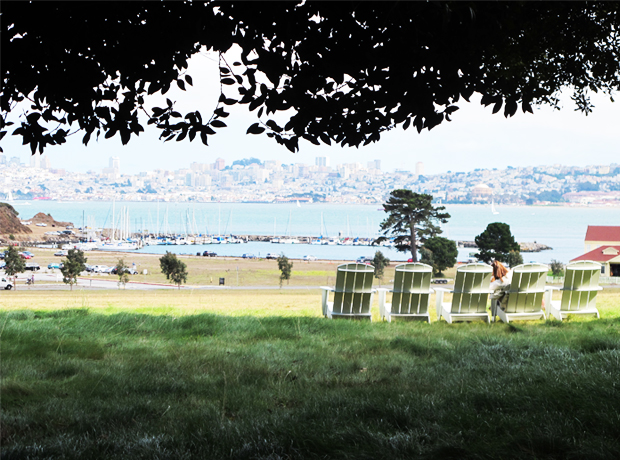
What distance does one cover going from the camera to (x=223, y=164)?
19300 cm

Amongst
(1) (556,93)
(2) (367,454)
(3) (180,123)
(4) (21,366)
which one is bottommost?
(4) (21,366)

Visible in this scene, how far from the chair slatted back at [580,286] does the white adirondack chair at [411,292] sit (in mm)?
1859

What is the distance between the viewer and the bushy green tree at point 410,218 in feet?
179

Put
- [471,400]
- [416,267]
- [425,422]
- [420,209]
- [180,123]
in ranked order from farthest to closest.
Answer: [420,209], [416,267], [180,123], [471,400], [425,422]

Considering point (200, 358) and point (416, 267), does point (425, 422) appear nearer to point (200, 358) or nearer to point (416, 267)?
point (200, 358)

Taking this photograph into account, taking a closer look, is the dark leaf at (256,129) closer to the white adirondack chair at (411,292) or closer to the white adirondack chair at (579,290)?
the white adirondack chair at (411,292)

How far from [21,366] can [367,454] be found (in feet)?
9.03

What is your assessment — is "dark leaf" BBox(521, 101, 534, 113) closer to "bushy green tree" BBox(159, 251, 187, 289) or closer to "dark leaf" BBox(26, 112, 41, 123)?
"dark leaf" BBox(26, 112, 41, 123)

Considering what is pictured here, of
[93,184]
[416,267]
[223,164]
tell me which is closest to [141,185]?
[93,184]

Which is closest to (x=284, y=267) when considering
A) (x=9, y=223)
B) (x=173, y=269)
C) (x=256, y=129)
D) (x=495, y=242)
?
(x=173, y=269)

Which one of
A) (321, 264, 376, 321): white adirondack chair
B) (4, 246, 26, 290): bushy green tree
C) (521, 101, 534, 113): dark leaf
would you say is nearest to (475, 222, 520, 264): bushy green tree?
(4, 246, 26, 290): bushy green tree

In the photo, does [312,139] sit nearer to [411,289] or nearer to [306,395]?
[306,395]

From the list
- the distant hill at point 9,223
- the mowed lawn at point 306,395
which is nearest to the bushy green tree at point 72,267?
the distant hill at point 9,223

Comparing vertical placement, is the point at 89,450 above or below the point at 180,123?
below
